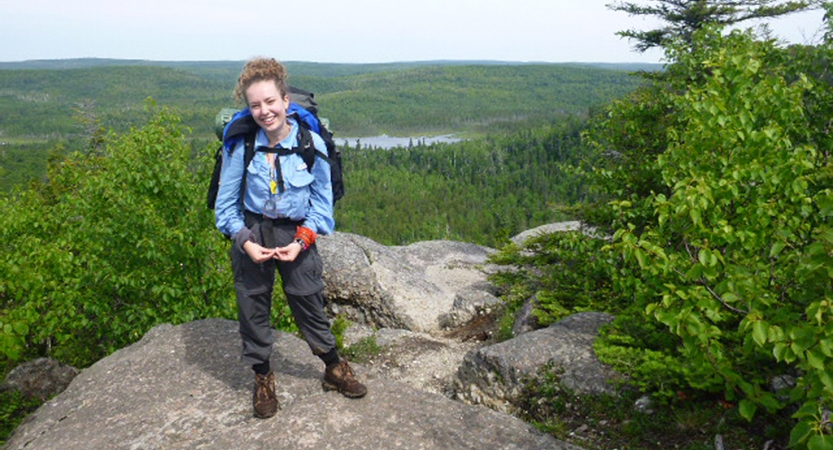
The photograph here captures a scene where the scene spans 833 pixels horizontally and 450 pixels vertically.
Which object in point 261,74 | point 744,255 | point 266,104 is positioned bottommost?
point 744,255

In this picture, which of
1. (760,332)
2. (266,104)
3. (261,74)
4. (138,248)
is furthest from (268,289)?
(138,248)

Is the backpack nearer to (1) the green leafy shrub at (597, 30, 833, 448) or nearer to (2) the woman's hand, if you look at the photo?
(2) the woman's hand

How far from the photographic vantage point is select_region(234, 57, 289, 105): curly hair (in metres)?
4.79

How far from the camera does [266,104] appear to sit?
479 centimetres

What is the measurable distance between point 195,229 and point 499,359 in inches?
241

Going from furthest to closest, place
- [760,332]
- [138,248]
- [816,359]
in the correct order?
[138,248] < [760,332] < [816,359]

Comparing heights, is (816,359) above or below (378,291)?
above

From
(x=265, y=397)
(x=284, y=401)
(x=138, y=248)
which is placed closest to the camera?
(x=265, y=397)

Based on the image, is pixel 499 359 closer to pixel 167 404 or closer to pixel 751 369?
pixel 751 369

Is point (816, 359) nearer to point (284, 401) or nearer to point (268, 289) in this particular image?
point (268, 289)

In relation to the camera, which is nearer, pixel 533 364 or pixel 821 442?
pixel 821 442

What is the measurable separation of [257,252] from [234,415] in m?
1.82

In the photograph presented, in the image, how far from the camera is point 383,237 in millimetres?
103000

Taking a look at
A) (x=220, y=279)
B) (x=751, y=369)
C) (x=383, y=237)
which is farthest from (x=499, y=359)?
(x=383, y=237)
